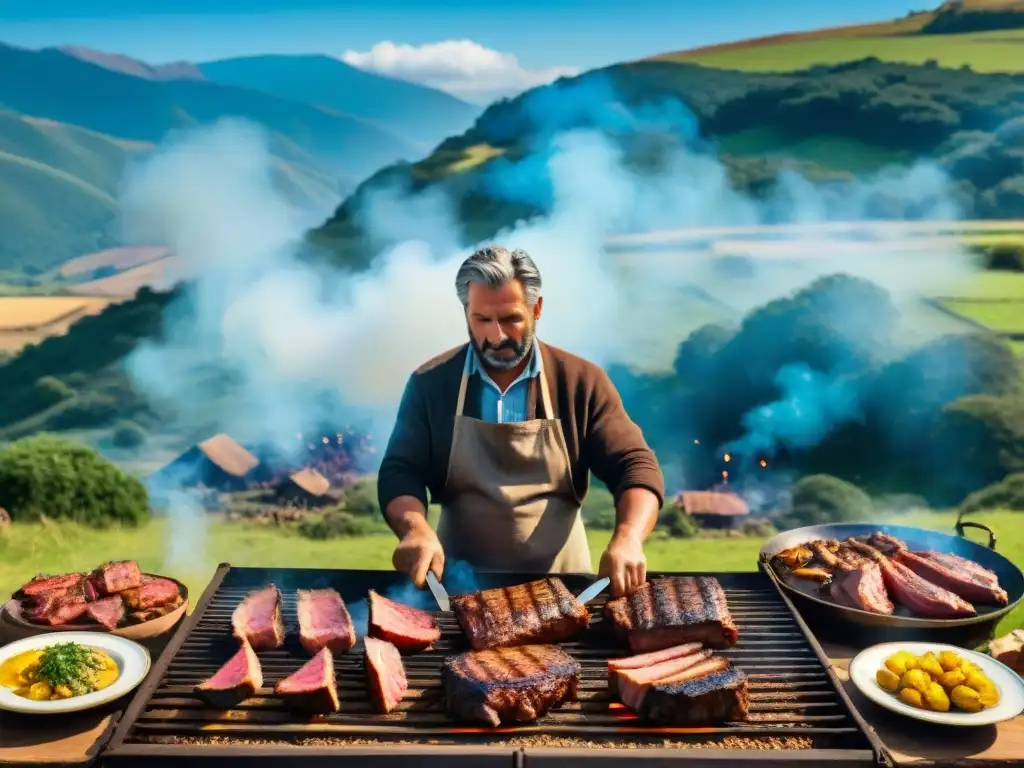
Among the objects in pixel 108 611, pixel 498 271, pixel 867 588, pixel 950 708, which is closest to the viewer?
pixel 950 708

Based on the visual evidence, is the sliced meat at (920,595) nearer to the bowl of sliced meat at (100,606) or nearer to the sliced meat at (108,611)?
the bowl of sliced meat at (100,606)

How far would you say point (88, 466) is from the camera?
9750 mm

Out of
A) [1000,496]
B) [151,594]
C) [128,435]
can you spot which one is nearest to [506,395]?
[151,594]

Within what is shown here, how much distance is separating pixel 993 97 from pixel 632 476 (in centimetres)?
726

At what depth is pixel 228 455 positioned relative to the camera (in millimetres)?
9805

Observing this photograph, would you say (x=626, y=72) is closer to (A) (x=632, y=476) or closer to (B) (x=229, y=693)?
(A) (x=632, y=476)

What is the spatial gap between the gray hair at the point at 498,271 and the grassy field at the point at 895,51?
572 cm

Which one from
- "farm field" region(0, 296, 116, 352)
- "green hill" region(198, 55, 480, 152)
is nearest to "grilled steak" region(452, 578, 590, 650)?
"green hill" region(198, 55, 480, 152)

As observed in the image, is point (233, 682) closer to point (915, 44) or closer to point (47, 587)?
point (47, 587)

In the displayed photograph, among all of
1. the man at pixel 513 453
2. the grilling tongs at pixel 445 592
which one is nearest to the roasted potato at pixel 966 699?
the grilling tongs at pixel 445 592

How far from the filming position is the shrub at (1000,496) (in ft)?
31.9

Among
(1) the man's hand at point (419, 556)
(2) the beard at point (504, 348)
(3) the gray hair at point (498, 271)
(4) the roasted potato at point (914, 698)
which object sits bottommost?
(4) the roasted potato at point (914, 698)

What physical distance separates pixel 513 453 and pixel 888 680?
2.26 metres

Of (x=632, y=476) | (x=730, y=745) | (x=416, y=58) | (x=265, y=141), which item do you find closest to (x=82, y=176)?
(x=265, y=141)
